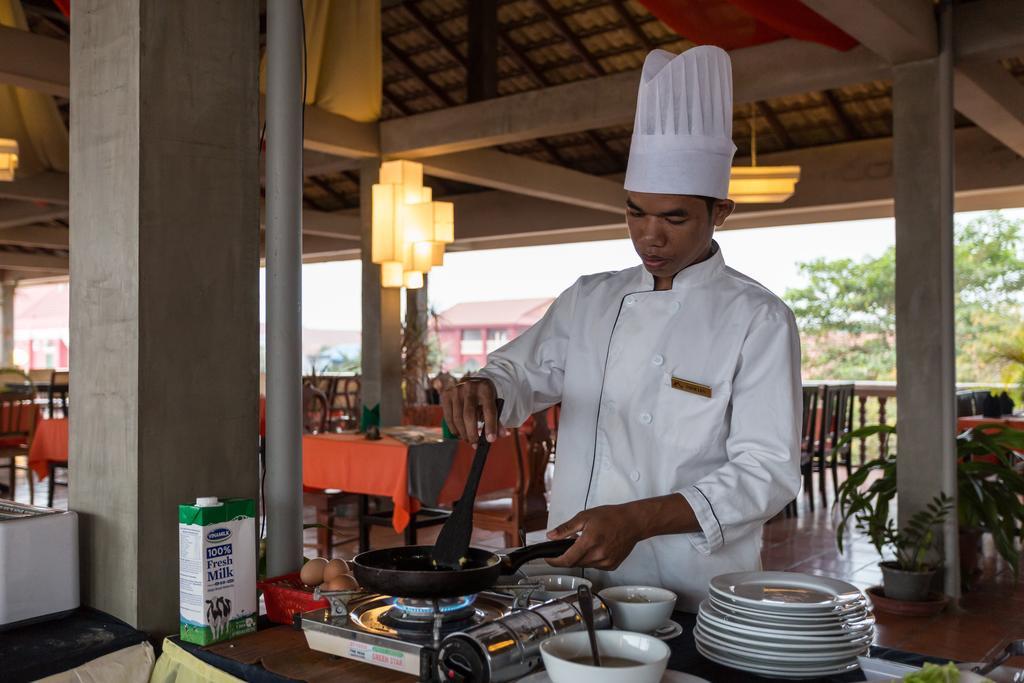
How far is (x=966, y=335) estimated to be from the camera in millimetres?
11773

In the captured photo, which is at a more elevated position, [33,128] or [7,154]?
[33,128]

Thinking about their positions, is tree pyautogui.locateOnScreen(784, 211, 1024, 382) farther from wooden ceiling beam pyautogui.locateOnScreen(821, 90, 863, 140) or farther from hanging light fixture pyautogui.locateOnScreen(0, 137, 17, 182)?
hanging light fixture pyautogui.locateOnScreen(0, 137, 17, 182)

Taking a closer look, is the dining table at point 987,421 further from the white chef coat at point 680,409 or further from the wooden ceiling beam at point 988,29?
the white chef coat at point 680,409

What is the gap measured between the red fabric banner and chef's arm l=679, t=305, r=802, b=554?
2.72 metres

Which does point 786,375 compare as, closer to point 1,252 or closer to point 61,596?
point 61,596

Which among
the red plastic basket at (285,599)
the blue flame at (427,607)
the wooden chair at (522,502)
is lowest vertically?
the wooden chair at (522,502)

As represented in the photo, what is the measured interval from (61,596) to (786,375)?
52.5 inches

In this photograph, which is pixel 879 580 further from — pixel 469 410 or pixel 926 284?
pixel 469 410

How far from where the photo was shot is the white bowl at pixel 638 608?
129 centimetres

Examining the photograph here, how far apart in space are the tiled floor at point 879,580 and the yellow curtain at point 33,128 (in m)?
2.72

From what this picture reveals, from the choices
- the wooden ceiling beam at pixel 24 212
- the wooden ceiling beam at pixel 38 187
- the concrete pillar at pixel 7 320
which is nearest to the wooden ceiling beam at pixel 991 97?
the wooden ceiling beam at pixel 38 187

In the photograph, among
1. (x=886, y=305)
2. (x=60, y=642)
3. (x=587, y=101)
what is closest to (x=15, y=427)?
(x=587, y=101)

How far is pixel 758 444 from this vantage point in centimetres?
156

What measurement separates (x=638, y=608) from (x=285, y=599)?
0.61 m
